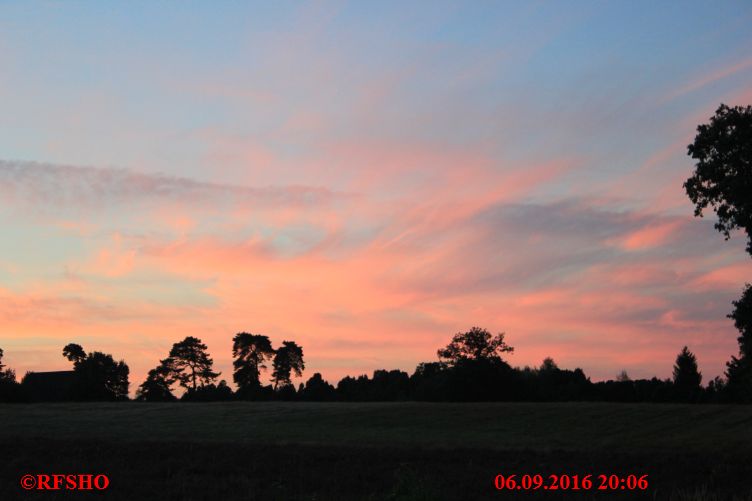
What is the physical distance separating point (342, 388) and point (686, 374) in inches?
2075

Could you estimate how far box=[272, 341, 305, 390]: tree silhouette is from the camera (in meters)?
116

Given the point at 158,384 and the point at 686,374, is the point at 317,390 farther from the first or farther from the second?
the point at 686,374

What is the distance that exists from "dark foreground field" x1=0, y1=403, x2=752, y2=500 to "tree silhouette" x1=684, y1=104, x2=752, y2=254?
32.9ft

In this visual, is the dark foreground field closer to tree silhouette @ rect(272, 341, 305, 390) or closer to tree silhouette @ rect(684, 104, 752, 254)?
tree silhouette @ rect(684, 104, 752, 254)

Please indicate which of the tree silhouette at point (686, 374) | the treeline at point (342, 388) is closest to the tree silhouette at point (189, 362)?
the treeline at point (342, 388)

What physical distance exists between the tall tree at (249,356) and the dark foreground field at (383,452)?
2314 inches

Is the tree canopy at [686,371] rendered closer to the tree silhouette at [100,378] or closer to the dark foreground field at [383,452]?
the dark foreground field at [383,452]

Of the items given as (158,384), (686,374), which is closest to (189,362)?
(158,384)

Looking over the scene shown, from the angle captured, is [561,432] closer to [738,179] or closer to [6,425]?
[738,179]

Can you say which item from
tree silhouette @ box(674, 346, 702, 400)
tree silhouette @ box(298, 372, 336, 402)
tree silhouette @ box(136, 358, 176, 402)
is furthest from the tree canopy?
tree silhouette @ box(136, 358, 176, 402)

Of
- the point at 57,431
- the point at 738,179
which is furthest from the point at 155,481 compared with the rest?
the point at 738,179

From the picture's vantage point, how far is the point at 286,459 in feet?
91.8

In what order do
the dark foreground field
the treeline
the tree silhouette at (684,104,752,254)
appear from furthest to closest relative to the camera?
the treeline → the tree silhouette at (684,104,752,254) → the dark foreground field

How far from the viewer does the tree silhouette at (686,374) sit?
108 meters
